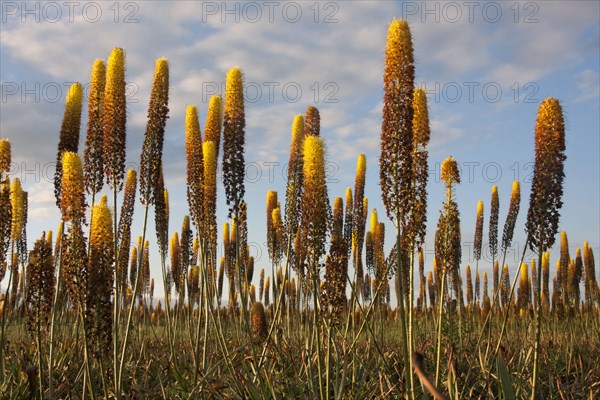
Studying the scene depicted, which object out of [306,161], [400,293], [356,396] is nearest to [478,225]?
[356,396]

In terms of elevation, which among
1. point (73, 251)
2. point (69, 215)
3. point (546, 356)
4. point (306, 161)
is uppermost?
point (306, 161)

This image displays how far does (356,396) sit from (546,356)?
5615mm

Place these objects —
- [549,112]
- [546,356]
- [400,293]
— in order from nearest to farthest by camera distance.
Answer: [400,293] < [549,112] < [546,356]

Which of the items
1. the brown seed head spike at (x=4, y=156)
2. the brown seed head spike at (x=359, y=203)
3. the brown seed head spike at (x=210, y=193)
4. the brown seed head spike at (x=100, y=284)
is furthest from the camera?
the brown seed head spike at (x=359, y=203)

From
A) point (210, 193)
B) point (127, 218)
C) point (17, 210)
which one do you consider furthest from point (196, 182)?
point (127, 218)

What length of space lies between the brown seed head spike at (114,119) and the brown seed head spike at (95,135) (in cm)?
8

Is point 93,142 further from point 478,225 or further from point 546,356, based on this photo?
point 478,225

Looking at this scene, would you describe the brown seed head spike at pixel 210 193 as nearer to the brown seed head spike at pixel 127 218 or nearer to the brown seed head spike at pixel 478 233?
the brown seed head spike at pixel 127 218

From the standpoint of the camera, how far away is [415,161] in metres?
5.57

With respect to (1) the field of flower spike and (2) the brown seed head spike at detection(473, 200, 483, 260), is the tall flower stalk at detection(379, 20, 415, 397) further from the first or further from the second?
(2) the brown seed head spike at detection(473, 200, 483, 260)

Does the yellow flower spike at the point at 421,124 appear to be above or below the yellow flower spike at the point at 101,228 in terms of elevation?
above

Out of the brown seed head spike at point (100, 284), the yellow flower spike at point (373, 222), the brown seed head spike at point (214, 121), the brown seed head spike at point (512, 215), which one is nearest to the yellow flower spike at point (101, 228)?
the brown seed head spike at point (100, 284)

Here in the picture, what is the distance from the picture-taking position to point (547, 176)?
5.71 meters

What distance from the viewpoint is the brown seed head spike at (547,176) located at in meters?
5.66
